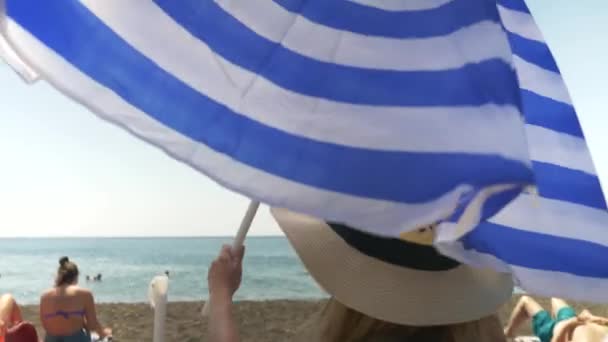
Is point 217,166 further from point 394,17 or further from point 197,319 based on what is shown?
point 197,319

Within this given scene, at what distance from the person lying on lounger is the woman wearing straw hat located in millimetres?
2532

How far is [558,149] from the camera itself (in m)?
1.77

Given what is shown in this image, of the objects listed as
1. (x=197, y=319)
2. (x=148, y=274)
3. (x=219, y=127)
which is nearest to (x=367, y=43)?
(x=219, y=127)

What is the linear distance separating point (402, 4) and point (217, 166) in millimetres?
415

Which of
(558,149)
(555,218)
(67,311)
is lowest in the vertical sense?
(67,311)

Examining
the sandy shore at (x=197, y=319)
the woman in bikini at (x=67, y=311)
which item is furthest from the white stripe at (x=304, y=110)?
the sandy shore at (x=197, y=319)

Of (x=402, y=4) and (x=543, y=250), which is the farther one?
(x=543, y=250)

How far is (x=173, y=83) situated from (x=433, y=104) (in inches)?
16.7

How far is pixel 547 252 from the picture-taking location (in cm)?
162

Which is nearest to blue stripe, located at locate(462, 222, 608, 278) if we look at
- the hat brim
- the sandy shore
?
the hat brim

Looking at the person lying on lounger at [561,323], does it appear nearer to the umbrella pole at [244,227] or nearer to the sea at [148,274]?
the umbrella pole at [244,227]

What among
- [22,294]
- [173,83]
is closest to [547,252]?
[173,83]

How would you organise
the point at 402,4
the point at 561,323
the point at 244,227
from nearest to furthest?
1. the point at 402,4
2. the point at 244,227
3. the point at 561,323

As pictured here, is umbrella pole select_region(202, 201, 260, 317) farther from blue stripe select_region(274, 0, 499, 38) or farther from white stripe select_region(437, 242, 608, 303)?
white stripe select_region(437, 242, 608, 303)
